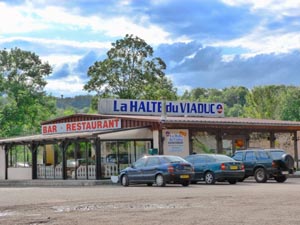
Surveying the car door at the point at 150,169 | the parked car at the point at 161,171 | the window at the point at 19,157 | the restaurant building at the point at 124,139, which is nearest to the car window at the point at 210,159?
the parked car at the point at 161,171

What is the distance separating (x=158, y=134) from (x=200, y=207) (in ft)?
61.9

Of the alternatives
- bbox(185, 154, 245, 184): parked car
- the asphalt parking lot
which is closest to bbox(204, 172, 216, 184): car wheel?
bbox(185, 154, 245, 184): parked car

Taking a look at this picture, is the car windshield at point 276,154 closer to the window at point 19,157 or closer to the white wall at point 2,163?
the window at point 19,157

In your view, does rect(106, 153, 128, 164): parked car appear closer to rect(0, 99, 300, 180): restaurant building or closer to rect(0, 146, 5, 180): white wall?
rect(0, 99, 300, 180): restaurant building

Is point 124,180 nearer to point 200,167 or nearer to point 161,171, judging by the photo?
point 161,171

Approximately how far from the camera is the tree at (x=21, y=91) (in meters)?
67.1

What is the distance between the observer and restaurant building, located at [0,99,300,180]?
33688 mm

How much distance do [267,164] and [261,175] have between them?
583 mm

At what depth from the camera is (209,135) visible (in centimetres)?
3606

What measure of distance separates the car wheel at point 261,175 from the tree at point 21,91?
1710 inches

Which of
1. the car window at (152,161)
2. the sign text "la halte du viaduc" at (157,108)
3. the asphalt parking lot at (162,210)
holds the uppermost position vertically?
the sign text "la halte du viaduc" at (157,108)

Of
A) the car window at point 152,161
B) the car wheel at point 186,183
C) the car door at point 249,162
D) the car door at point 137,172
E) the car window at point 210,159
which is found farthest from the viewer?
the car door at point 249,162

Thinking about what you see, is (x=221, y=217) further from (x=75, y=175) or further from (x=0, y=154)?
(x=0, y=154)

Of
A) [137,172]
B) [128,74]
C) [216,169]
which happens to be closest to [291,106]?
[128,74]
